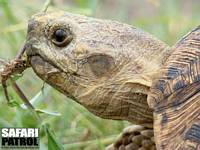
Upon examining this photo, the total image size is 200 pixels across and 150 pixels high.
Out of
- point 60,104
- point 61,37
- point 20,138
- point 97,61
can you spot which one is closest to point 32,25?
point 61,37

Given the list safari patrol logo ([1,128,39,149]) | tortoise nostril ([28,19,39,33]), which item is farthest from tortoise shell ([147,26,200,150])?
safari patrol logo ([1,128,39,149])

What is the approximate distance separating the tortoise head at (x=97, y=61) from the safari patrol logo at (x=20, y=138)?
30 cm

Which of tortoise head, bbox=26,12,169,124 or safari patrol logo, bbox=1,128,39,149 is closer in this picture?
tortoise head, bbox=26,12,169,124

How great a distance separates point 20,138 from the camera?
2.98 m

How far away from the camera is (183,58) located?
2557 millimetres

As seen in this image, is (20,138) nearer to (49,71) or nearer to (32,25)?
(49,71)

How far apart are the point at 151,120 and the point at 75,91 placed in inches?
11.3

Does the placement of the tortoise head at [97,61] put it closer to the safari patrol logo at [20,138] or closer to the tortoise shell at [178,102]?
the tortoise shell at [178,102]

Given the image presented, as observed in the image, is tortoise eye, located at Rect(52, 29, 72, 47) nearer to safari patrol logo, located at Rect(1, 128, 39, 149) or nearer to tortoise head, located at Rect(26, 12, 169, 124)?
tortoise head, located at Rect(26, 12, 169, 124)

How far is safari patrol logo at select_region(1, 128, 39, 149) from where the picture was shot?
2.93 metres

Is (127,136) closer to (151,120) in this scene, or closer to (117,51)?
(151,120)

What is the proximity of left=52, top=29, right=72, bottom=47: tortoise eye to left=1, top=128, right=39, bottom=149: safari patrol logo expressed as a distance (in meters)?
0.43

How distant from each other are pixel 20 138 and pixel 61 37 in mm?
486

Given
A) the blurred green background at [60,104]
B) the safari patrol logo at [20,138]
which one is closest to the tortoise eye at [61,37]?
the blurred green background at [60,104]
